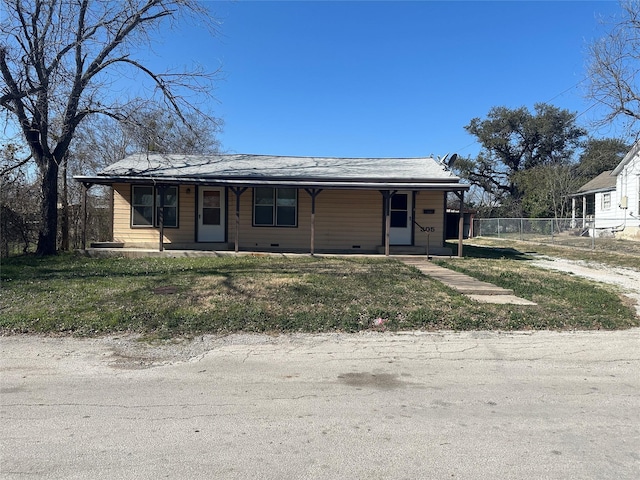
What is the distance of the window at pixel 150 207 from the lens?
1478 centimetres

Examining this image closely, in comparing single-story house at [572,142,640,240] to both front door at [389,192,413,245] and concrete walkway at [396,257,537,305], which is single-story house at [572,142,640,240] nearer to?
front door at [389,192,413,245]

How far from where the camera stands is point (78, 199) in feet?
60.6

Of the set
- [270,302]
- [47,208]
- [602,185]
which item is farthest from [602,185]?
[47,208]

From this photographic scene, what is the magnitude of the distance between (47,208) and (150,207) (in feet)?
9.95

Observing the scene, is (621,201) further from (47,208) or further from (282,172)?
(47,208)

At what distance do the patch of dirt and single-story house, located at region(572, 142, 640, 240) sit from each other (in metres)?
10.9

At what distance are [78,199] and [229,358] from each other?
1681cm

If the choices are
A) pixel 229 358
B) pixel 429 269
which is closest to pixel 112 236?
pixel 429 269

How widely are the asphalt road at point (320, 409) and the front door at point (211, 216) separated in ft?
31.0

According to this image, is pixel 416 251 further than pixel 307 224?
No

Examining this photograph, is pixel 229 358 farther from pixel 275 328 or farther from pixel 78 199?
pixel 78 199

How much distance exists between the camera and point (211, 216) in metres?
14.9

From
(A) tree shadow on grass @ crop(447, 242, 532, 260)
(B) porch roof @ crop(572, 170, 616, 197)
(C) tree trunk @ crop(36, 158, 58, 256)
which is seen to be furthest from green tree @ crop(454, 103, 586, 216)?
(C) tree trunk @ crop(36, 158, 58, 256)

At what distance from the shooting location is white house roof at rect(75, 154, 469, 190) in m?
13.6
